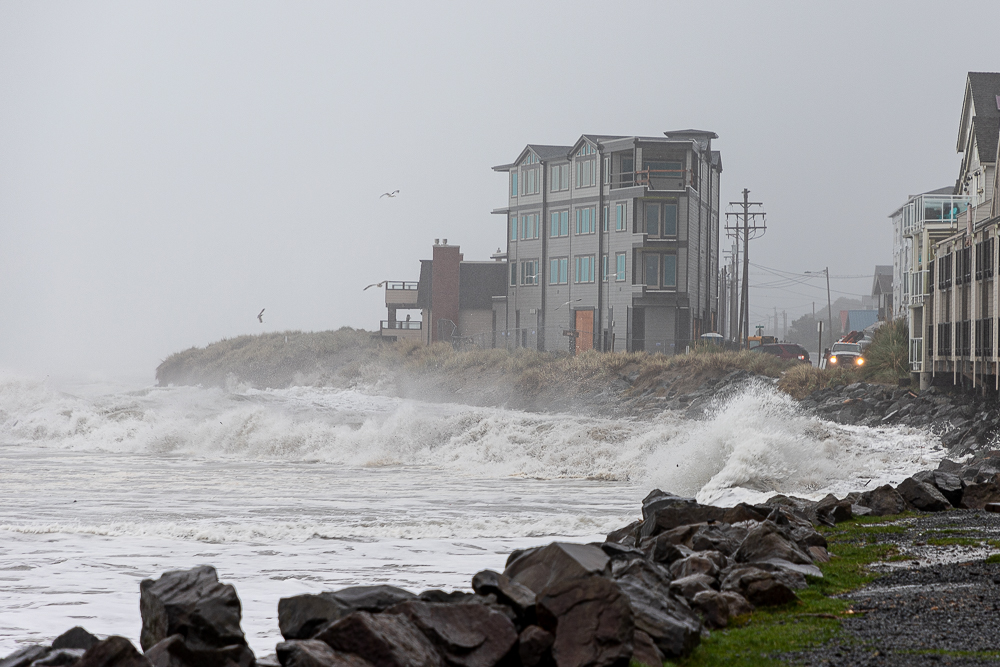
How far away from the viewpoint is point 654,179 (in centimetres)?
5378

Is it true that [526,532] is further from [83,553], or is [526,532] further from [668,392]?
[668,392]

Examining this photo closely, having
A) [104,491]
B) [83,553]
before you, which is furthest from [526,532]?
[104,491]

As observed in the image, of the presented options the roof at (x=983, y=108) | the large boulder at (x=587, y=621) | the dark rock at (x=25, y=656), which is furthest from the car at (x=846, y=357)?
the dark rock at (x=25, y=656)

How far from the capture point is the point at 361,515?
55.5 ft

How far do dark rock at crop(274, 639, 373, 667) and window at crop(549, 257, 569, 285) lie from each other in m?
51.4

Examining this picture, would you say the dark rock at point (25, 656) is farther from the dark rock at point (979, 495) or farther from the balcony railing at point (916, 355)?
the balcony railing at point (916, 355)

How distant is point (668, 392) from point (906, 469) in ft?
65.3

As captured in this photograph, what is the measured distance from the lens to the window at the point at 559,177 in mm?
56906

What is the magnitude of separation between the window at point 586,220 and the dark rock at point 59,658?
50436 millimetres

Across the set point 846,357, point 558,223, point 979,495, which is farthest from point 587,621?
point 558,223

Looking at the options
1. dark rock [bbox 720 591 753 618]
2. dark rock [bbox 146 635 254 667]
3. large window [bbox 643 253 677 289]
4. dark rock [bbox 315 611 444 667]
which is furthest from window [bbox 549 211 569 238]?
dark rock [bbox 146 635 254 667]

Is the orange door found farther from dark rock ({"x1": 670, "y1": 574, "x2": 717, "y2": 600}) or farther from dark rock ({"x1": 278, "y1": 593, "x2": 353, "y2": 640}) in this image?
dark rock ({"x1": 278, "y1": 593, "x2": 353, "y2": 640})

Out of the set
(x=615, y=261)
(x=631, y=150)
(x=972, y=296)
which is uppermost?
(x=631, y=150)

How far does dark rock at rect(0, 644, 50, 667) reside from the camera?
602 centimetres
